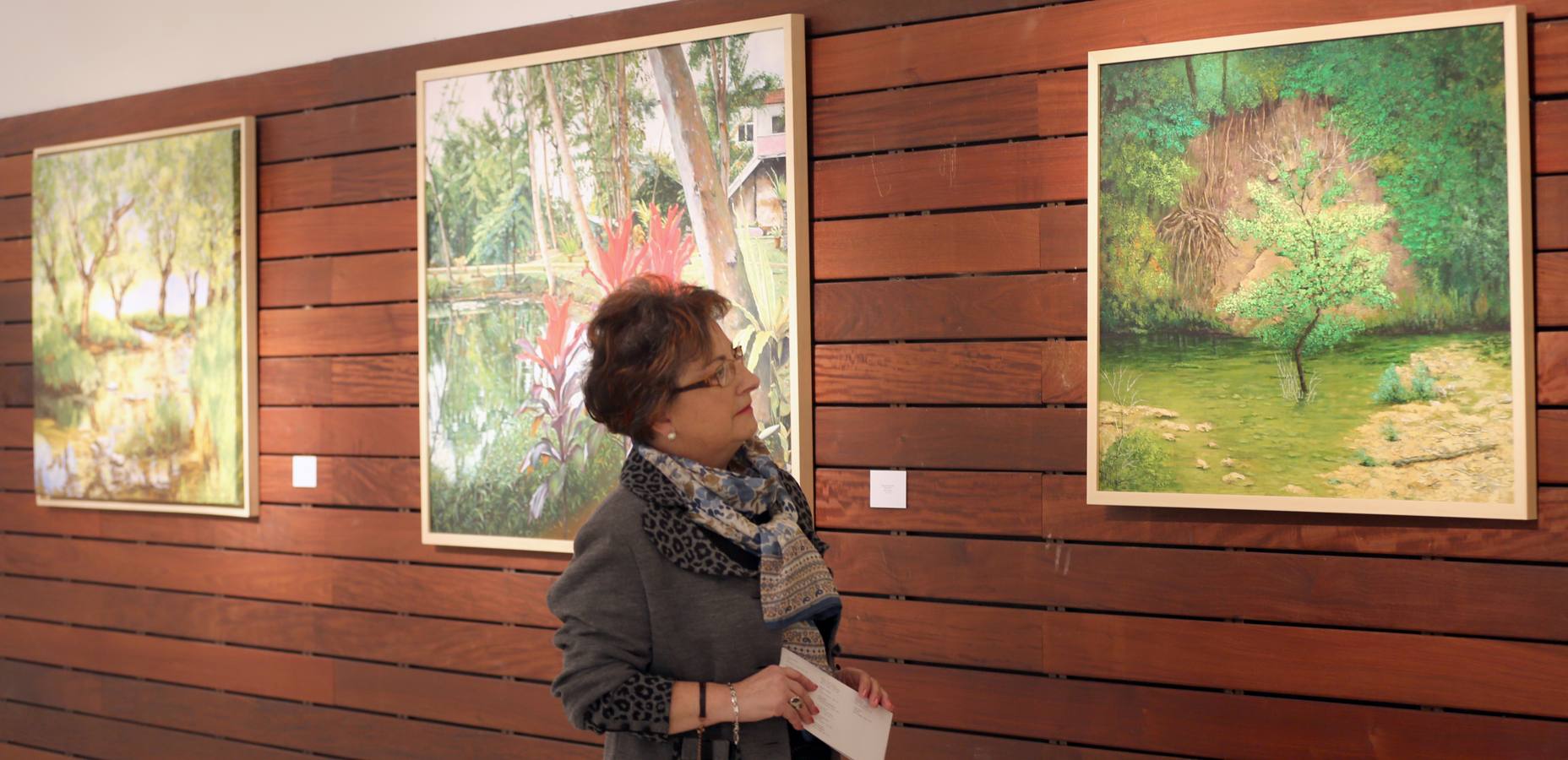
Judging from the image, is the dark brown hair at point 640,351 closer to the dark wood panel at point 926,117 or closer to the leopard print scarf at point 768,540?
the leopard print scarf at point 768,540

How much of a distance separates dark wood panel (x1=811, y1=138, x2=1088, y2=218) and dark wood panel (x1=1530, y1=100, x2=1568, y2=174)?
918 millimetres

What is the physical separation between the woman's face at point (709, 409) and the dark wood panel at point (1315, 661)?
135 centimetres

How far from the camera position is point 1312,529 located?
2859 millimetres

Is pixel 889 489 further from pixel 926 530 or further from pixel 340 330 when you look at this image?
pixel 340 330

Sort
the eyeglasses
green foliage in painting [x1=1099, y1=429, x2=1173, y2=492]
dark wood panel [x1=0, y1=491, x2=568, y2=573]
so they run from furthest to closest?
dark wood panel [x1=0, y1=491, x2=568, y2=573], green foliage in painting [x1=1099, y1=429, x2=1173, y2=492], the eyeglasses

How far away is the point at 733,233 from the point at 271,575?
82.9 inches

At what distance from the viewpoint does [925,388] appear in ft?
10.8

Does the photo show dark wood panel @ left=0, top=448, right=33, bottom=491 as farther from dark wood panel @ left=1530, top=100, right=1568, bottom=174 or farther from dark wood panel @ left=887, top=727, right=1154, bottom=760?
dark wood panel @ left=1530, top=100, right=1568, bottom=174

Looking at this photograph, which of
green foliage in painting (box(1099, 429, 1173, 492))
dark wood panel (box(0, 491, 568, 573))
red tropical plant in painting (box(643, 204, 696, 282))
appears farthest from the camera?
dark wood panel (box(0, 491, 568, 573))

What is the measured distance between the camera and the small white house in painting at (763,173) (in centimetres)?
341

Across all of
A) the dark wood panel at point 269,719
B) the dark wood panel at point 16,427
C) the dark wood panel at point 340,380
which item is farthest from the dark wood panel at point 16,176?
the dark wood panel at point 269,719

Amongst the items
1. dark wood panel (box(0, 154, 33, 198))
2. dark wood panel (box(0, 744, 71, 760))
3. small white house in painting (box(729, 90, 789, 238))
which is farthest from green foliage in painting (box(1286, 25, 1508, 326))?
dark wood panel (box(0, 744, 71, 760))

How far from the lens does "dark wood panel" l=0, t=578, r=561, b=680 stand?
3.94 meters

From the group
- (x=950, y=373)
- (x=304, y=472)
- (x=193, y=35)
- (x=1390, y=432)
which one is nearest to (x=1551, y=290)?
(x=1390, y=432)
